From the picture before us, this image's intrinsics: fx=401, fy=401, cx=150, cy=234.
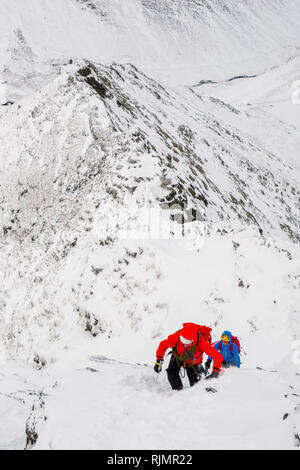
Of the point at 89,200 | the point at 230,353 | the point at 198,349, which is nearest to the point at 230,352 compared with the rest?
the point at 230,353

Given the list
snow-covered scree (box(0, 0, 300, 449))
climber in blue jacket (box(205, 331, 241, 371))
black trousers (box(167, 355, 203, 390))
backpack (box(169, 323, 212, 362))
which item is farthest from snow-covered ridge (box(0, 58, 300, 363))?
backpack (box(169, 323, 212, 362))

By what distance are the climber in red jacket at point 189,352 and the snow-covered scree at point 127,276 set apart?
28cm

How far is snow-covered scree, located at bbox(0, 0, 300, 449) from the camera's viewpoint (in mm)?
5477

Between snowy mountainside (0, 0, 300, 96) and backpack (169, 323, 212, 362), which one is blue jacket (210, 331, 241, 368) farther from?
snowy mountainside (0, 0, 300, 96)

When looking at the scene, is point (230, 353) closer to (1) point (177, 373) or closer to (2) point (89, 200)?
(1) point (177, 373)

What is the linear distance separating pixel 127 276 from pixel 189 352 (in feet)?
15.3

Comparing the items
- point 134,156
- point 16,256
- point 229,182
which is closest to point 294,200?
point 229,182

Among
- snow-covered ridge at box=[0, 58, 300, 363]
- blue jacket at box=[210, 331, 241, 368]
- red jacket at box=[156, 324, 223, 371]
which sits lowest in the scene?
snow-covered ridge at box=[0, 58, 300, 363]

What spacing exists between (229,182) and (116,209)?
12.5m

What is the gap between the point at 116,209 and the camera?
1275cm

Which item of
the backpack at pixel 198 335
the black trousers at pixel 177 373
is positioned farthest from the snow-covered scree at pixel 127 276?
the backpack at pixel 198 335

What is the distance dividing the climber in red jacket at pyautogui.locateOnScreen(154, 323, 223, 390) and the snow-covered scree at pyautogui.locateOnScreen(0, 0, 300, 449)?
280 mm

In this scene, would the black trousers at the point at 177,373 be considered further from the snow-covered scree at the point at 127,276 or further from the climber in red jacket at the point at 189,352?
the snow-covered scree at the point at 127,276

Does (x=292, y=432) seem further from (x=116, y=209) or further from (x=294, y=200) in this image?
(x=294, y=200)
